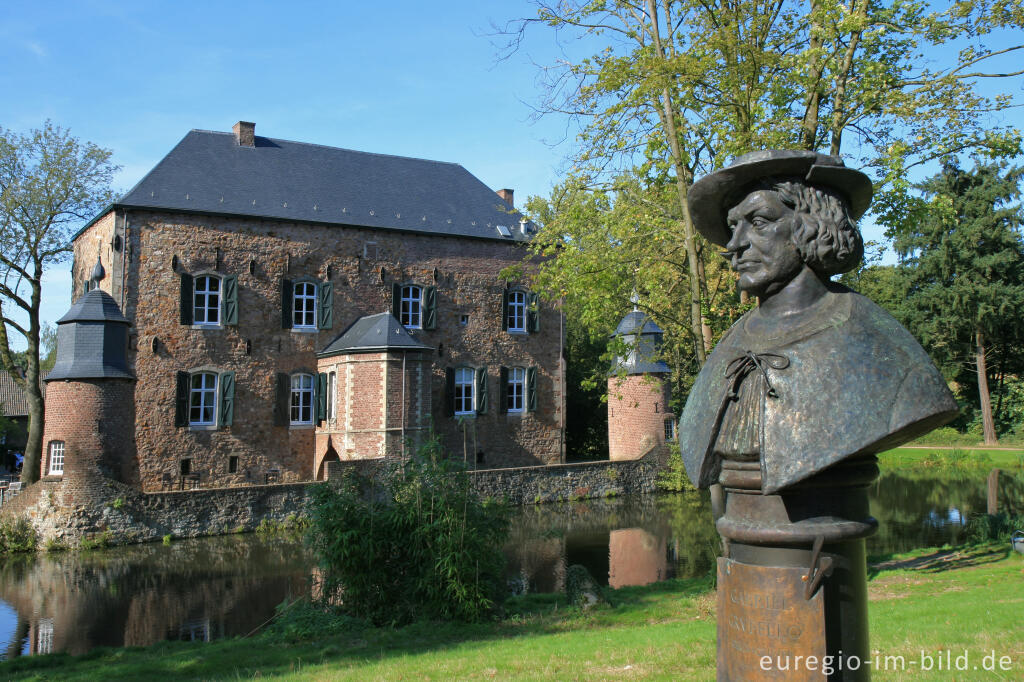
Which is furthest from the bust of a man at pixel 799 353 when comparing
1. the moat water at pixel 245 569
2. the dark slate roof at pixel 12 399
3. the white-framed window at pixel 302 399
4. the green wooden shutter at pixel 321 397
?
the dark slate roof at pixel 12 399

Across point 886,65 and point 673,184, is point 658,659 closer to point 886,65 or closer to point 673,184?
point 673,184

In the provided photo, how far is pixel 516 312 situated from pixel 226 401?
896cm

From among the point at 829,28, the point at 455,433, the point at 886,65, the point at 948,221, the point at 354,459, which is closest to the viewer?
the point at 829,28

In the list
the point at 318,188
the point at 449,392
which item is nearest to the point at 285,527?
the point at 449,392

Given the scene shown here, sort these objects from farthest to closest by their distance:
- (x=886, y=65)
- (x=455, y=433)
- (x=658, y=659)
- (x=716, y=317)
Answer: (x=455, y=433), (x=716, y=317), (x=886, y=65), (x=658, y=659)

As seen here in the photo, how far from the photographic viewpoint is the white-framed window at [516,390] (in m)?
24.0

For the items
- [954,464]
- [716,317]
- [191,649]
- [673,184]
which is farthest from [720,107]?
[954,464]

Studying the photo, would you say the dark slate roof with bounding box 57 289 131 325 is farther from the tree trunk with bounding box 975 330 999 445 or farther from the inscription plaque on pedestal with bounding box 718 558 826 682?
the tree trunk with bounding box 975 330 999 445

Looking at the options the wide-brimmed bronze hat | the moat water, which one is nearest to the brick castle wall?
the moat water

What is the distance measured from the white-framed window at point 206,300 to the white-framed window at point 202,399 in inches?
54.0

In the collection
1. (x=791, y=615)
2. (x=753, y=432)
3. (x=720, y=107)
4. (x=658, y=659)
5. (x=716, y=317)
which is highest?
(x=720, y=107)

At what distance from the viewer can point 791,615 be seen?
8.35ft

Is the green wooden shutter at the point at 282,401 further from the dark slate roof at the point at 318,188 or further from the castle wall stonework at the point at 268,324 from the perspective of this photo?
the dark slate roof at the point at 318,188

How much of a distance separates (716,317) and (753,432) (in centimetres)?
914
